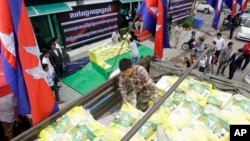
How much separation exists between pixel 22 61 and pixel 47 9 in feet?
22.1

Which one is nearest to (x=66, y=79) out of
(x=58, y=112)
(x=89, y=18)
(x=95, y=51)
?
(x=95, y=51)

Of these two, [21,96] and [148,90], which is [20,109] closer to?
[21,96]

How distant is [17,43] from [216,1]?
656cm

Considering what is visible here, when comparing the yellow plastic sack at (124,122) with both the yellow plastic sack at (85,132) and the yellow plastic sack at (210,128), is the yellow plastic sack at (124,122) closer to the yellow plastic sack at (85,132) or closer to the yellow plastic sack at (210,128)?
the yellow plastic sack at (85,132)

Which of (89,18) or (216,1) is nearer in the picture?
(216,1)

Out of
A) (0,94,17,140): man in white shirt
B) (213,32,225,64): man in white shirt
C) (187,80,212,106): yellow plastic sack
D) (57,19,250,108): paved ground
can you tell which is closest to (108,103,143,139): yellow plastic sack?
(187,80,212,106): yellow plastic sack

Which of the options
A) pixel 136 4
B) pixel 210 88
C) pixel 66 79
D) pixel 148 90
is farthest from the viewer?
pixel 136 4

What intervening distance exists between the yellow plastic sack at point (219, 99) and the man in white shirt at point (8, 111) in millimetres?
3597

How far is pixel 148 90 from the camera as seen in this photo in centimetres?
336

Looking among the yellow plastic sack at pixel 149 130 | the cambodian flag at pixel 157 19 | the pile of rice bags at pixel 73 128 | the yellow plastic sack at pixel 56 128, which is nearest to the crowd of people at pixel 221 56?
the cambodian flag at pixel 157 19

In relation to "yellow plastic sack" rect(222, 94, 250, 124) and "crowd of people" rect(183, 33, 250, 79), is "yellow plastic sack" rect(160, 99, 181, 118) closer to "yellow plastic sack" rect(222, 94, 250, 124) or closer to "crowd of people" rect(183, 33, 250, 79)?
"yellow plastic sack" rect(222, 94, 250, 124)

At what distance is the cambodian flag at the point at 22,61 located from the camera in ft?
8.07

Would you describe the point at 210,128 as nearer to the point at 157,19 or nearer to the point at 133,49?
the point at 157,19

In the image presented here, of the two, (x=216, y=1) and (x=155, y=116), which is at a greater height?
(x=216, y=1)
